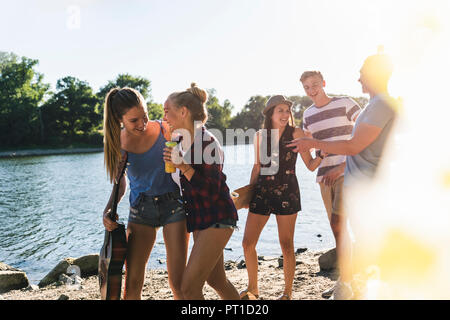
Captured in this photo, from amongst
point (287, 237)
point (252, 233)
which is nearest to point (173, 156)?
point (252, 233)

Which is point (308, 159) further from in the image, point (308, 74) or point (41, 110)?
point (41, 110)

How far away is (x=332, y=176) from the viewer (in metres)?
4.69

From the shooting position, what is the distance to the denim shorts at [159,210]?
3.27 metres

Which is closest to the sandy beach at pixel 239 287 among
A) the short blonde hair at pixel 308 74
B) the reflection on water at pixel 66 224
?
the reflection on water at pixel 66 224

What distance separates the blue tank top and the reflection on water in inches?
270

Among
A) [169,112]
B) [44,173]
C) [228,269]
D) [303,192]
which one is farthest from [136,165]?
[44,173]

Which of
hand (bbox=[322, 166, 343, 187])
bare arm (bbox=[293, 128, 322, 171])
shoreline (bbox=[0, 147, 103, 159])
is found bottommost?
shoreline (bbox=[0, 147, 103, 159])

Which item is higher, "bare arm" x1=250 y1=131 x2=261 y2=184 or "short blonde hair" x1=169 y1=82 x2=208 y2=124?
"short blonde hair" x1=169 y1=82 x2=208 y2=124

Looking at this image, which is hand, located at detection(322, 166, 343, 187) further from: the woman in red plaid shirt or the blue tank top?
the blue tank top

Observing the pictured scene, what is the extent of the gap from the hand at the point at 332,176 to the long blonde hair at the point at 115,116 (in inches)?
93.2

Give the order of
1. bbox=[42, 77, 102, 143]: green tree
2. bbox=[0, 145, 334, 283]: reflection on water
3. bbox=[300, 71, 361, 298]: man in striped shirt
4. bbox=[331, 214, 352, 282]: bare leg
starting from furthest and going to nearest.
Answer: bbox=[42, 77, 102, 143]: green tree → bbox=[0, 145, 334, 283]: reflection on water → bbox=[300, 71, 361, 298]: man in striped shirt → bbox=[331, 214, 352, 282]: bare leg

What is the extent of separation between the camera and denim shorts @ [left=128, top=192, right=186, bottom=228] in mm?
3271

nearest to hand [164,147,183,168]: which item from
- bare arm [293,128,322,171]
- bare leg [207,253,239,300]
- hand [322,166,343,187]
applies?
bare leg [207,253,239,300]
